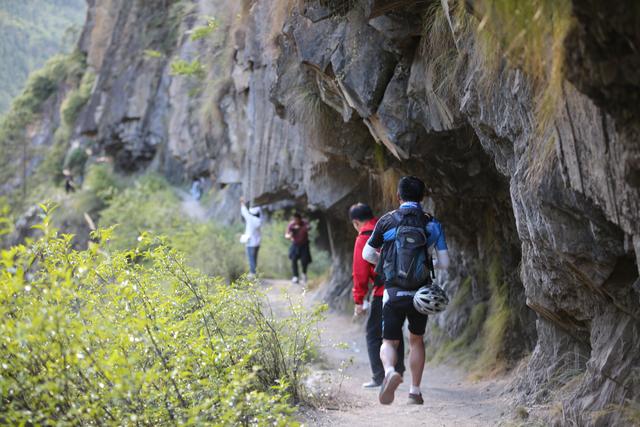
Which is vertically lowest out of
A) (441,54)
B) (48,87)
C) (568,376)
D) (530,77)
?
(568,376)

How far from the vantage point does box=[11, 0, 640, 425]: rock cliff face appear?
4.32m

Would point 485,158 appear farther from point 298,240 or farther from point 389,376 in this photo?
point 298,240

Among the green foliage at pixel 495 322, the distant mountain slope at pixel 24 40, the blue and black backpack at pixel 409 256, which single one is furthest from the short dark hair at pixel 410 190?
the distant mountain slope at pixel 24 40

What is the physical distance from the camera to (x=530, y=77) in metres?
5.14

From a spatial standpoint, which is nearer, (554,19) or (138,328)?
(554,19)

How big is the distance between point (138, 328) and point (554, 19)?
289cm

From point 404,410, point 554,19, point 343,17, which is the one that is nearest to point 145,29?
point 343,17

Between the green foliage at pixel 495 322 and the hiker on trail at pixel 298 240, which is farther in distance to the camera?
the hiker on trail at pixel 298 240

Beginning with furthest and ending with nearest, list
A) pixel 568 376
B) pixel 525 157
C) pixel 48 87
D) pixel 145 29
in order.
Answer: pixel 48 87 → pixel 145 29 → pixel 568 376 → pixel 525 157

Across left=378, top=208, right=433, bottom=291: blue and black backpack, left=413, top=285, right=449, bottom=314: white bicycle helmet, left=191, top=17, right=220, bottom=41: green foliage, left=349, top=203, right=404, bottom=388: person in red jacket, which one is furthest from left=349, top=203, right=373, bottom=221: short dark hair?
left=191, top=17, right=220, bottom=41: green foliage

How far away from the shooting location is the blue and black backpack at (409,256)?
6328 mm

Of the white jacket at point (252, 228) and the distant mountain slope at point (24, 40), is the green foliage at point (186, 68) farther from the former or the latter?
the distant mountain slope at point (24, 40)

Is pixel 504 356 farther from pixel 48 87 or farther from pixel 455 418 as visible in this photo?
pixel 48 87

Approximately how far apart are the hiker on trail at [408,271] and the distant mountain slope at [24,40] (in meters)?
50.9
